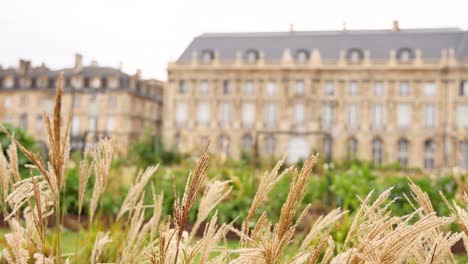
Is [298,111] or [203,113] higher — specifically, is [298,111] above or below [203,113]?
above

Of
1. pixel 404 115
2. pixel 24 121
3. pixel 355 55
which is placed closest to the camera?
pixel 404 115

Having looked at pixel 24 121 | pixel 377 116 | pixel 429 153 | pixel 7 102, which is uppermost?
pixel 7 102

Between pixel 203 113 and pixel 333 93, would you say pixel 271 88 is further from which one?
pixel 203 113

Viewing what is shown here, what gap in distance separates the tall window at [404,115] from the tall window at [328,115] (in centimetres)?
356

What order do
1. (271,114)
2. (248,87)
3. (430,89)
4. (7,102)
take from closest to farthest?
(430,89) → (271,114) → (248,87) → (7,102)

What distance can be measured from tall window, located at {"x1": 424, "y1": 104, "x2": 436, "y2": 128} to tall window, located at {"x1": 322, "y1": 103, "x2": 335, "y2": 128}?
16.1 feet

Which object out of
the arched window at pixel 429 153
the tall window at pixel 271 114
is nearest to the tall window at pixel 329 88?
the tall window at pixel 271 114

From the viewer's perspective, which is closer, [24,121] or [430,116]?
[430,116]

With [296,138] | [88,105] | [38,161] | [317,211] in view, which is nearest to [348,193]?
[317,211]

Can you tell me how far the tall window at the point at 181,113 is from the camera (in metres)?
38.0

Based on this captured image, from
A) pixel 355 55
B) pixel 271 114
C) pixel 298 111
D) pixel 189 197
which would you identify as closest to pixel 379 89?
pixel 355 55

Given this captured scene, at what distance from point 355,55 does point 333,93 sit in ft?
7.87

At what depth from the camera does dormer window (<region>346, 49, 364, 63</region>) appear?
36.8 meters

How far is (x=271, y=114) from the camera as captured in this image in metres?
37.4
